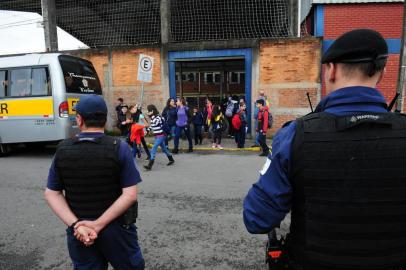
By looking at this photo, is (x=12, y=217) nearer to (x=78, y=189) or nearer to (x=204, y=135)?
(x=78, y=189)

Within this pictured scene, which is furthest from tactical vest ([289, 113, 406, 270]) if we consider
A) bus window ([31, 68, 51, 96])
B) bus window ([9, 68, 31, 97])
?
bus window ([9, 68, 31, 97])

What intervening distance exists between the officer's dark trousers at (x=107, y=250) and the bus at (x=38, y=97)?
6.64 m

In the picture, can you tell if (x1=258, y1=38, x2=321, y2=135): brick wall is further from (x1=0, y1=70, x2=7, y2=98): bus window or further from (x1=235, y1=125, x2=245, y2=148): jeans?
(x1=0, y1=70, x2=7, y2=98): bus window

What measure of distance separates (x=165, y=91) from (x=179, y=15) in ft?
9.67

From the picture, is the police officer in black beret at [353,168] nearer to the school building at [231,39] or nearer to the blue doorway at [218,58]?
the school building at [231,39]

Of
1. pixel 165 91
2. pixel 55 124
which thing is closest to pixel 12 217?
pixel 55 124

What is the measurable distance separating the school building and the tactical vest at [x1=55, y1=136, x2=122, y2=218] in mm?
9362

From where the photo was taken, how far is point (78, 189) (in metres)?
2.23

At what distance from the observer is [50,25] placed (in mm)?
12938

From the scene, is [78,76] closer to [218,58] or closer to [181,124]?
[181,124]

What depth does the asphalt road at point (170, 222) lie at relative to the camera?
3518 millimetres

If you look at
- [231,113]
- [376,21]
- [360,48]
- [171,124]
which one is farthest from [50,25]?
[360,48]

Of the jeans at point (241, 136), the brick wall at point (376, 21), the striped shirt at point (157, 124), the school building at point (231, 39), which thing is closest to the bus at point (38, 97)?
the striped shirt at point (157, 124)

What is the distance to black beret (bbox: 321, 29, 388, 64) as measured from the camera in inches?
53.8
